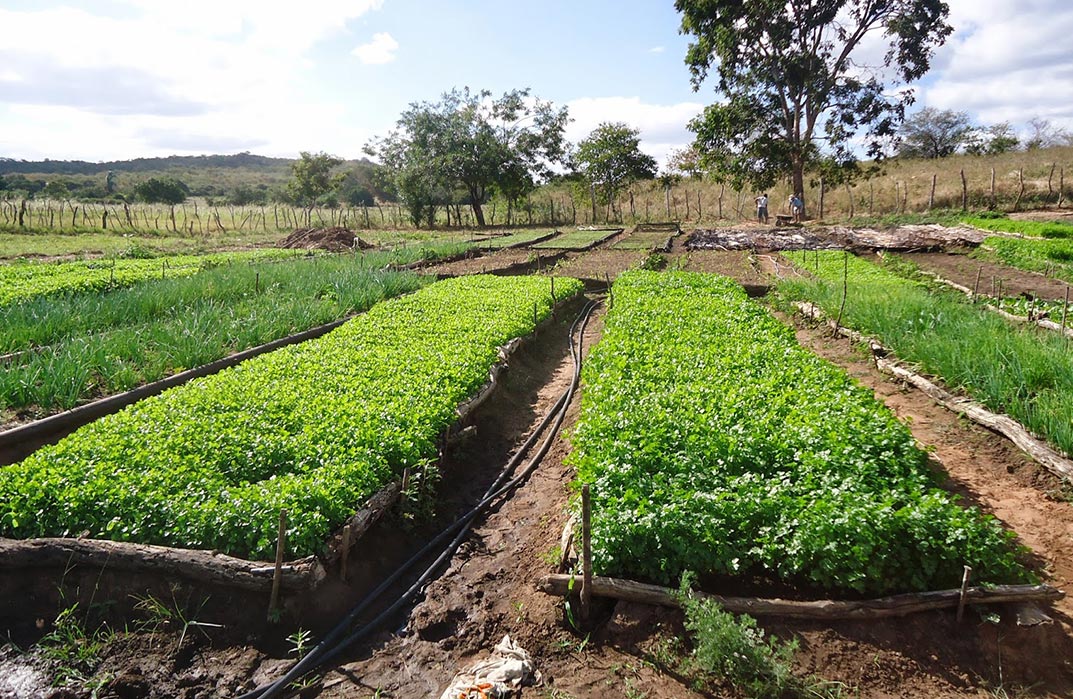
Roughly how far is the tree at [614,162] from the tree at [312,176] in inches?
970

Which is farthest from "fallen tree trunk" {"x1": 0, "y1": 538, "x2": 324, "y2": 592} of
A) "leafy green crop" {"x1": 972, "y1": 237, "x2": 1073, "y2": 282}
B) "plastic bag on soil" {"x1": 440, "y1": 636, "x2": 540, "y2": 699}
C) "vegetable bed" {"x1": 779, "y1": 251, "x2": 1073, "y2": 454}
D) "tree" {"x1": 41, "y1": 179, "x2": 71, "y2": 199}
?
"tree" {"x1": 41, "y1": 179, "x2": 71, "y2": 199}

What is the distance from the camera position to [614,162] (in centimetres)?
4197

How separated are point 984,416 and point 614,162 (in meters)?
37.9

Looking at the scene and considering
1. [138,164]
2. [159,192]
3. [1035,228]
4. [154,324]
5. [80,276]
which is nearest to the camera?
[154,324]

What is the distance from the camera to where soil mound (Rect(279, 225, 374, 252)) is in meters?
25.7

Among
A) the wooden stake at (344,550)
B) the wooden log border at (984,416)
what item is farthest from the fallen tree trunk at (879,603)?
the wooden stake at (344,550)

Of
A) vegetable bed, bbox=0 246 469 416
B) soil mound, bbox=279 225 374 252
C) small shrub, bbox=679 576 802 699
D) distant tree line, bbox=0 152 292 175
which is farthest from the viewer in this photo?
distant tree line, bbox=0 152 292 175

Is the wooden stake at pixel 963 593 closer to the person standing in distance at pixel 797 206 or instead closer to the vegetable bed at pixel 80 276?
the vegetable bed at pixel 80 276

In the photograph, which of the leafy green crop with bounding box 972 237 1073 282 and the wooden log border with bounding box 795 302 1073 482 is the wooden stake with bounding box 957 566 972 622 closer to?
the wooden log border with bounding box 795 302 1073 482

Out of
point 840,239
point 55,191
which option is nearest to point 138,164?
point 55,191

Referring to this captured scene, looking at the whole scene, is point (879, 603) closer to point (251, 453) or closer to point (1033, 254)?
point (251, 453)

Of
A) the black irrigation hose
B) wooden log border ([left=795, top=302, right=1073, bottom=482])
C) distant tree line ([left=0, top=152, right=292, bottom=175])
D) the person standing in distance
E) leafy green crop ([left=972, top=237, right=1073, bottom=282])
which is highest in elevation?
distant tree line ([left=0, top=152, right=292, bottom=175])

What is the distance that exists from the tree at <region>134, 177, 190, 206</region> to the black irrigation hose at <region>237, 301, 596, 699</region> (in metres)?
61.7

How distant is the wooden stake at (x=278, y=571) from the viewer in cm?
400
